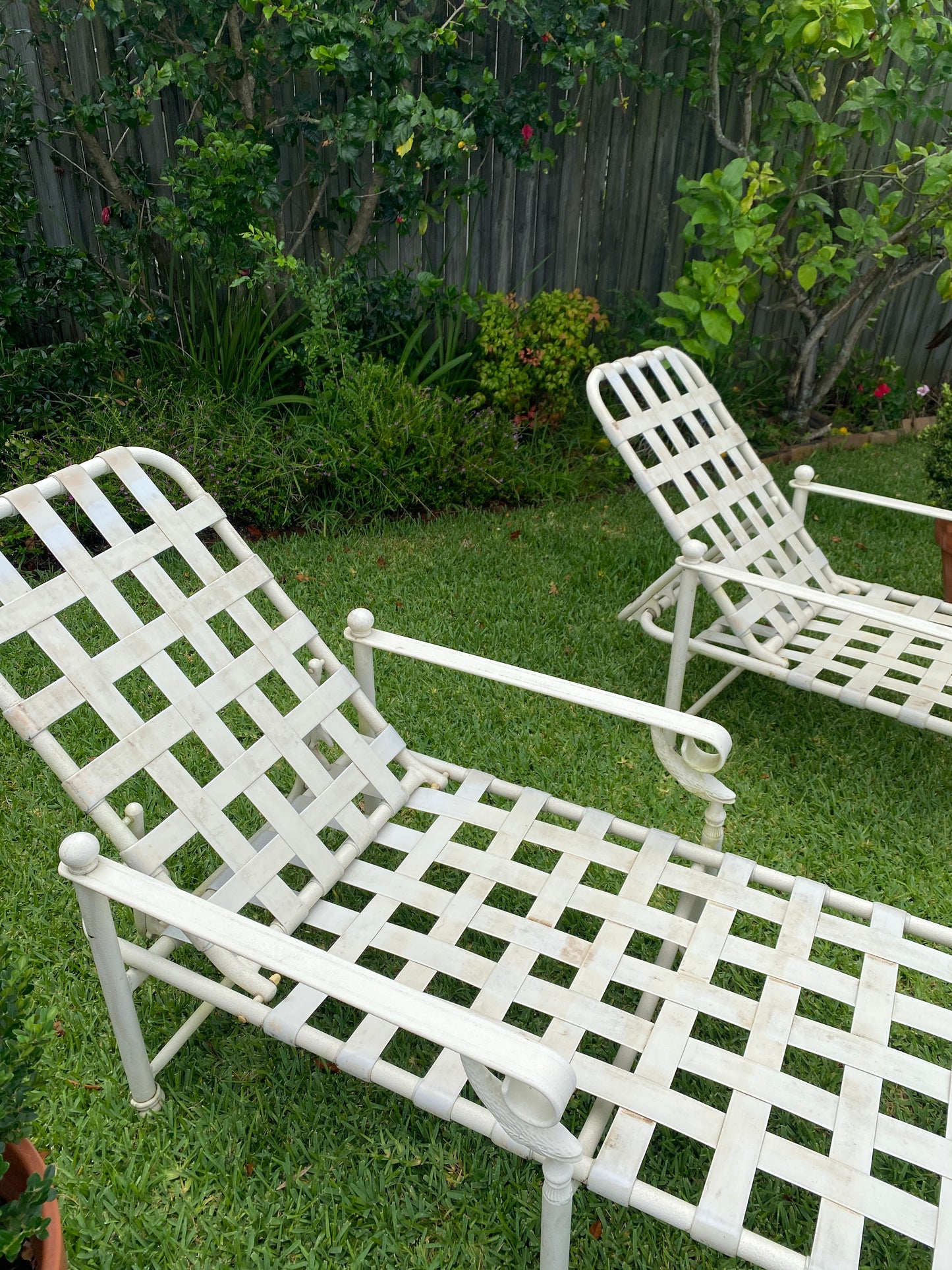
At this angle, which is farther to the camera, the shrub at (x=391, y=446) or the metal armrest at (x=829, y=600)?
the shrub at (x=391, y=446)

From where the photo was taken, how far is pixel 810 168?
4.39 metres

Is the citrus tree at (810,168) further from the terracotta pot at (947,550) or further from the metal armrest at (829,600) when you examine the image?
the metal armrest at (829,600)

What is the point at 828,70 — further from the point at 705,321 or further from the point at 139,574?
the point at 139,574

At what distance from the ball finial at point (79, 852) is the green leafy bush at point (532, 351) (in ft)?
11.3

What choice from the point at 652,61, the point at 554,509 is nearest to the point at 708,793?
the point at 554,509

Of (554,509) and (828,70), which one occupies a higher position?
(828,70)

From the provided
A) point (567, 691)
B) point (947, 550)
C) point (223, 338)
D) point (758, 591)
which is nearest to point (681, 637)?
point (758, 591)

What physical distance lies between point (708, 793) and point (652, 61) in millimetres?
4353

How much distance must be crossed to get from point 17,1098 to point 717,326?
147 inches

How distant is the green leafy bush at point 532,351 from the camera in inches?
174

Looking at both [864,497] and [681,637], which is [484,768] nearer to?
[681,637]

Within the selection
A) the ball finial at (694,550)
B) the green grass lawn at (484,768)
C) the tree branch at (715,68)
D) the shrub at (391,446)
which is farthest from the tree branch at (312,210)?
the ball finial at (694,550)

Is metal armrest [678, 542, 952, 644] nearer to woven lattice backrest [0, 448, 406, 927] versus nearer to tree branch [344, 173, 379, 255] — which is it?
woven lattice backrest [0, 448, 406, 927]

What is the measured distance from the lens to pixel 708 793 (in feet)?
5.86
